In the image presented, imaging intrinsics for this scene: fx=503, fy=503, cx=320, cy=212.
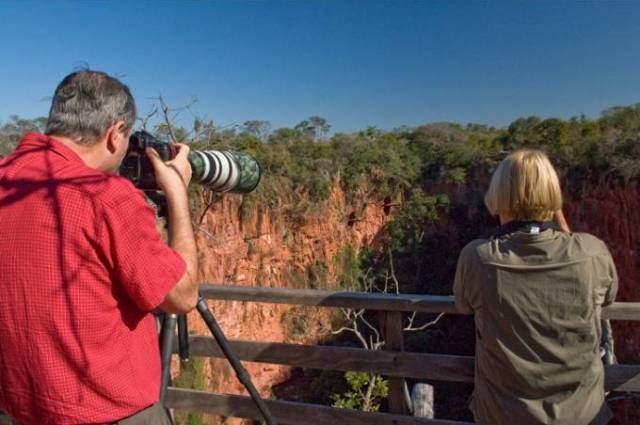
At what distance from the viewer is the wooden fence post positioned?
6.55 ft

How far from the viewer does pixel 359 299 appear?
1.97 metres

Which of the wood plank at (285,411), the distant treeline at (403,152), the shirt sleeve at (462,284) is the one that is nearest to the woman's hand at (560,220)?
the shirt sleeve at (462,284)

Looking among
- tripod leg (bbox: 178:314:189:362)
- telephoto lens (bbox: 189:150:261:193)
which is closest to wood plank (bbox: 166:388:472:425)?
tripod leg (bbox: 178:314:189:362)

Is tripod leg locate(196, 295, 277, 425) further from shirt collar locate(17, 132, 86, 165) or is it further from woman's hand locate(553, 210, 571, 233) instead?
woman's hand locate(553, 210, 571, 233)

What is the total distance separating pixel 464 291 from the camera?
4.68 ft

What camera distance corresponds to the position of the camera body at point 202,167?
1319 mm

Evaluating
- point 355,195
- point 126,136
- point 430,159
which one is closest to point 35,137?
point 126,136

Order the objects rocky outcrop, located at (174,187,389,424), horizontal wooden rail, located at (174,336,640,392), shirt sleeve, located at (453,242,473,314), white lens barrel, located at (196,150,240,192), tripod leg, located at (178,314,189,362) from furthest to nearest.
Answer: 1. rocky outcrop, located at (174,187,389,424)
2. horizontal wooden rail, located at (174,336,640,392)
3. tripod leg, located at (178,314,189,362)
4. white lens barrel, located at (196,150,240,192)
5. shirt sleeve, located at (453,242,473,314)

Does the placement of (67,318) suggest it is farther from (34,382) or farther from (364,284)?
(364,284)

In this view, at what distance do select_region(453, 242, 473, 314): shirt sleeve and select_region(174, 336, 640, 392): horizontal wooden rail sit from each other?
21.1 inches

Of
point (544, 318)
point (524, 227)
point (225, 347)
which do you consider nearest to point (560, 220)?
point (524, 227)

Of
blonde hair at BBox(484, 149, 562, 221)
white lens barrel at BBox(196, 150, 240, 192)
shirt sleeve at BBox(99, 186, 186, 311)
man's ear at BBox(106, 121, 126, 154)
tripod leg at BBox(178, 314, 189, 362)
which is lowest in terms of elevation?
tripod leg at BBox(178, 314, 189, 362)

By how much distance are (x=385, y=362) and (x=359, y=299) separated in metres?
0.28

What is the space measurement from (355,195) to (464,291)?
12.0 metres
